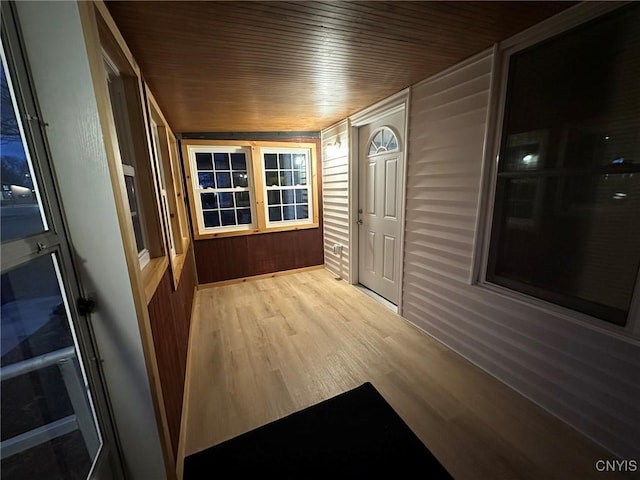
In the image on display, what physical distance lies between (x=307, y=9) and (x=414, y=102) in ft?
4.70

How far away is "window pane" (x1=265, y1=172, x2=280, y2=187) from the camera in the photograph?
13.1 feet

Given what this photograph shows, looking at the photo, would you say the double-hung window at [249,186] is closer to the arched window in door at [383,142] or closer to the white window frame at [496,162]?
the arched window in door at [383,142]

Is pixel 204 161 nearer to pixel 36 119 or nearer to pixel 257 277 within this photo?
pixel 257 277

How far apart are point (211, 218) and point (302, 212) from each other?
146cm

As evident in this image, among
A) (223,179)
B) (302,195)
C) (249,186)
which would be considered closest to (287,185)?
(302,195)

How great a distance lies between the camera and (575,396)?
146 centimetres

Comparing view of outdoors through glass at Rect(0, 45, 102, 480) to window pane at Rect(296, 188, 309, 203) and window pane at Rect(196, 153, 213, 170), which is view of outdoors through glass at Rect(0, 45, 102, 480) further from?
window pane at Rect(296, 188, 309, 203)

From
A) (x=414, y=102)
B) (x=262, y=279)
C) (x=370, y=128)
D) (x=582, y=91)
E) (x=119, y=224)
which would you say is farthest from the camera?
(x=262, y=279)

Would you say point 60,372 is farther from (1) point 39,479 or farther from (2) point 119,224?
(2) point 119,224

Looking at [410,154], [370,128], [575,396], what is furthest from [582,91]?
[370,128]

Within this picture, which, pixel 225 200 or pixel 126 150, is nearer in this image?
pixel 126 150

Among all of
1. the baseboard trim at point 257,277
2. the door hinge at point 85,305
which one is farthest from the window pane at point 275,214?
the door hinge at point 85,305

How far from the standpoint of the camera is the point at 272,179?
13.3 feet

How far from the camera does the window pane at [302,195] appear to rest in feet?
14.0
